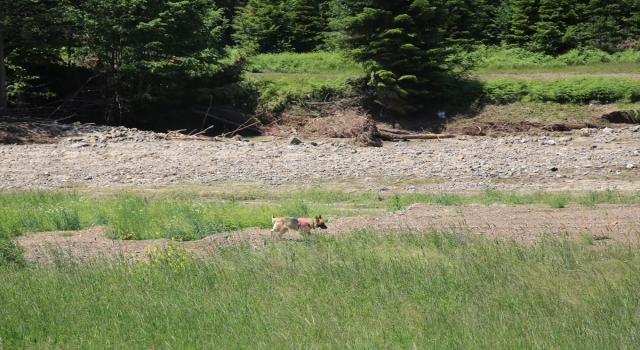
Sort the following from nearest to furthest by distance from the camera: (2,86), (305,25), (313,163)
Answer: (313,163)
(2,86)
(305,25)

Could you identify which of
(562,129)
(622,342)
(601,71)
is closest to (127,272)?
(622,342)

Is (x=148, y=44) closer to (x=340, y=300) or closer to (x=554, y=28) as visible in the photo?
(x=554, y=28)

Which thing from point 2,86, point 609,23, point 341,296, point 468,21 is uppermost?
point 609,23

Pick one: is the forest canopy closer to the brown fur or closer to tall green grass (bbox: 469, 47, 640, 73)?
tall green grass (bbox: 469, 47, 640, 73)

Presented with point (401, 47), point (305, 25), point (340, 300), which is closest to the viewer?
point (340, 300)

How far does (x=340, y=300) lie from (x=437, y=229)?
14.1 ft

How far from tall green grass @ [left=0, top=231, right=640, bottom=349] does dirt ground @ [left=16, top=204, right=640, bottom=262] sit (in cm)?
99

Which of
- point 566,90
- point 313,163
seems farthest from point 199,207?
point 566,90

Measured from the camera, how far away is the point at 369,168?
69.8ft

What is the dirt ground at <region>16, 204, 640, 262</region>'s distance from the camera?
36.6 feet

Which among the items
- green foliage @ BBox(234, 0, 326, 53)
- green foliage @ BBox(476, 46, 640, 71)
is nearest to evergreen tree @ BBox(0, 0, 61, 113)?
green foliage @ BBox(234, 0, 326, 53)

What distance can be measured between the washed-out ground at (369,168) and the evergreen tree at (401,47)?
5.71 meters

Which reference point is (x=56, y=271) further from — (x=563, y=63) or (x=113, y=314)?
(x=563, y=63)

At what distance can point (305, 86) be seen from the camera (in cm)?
3453
